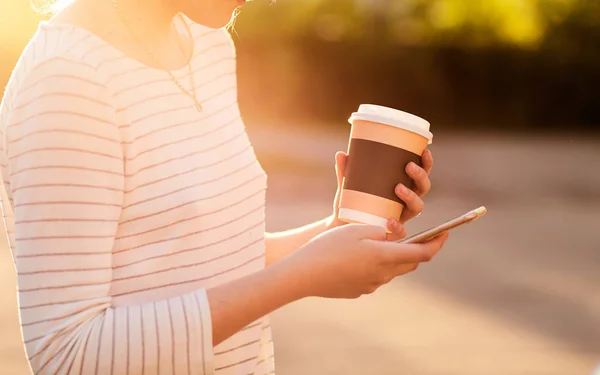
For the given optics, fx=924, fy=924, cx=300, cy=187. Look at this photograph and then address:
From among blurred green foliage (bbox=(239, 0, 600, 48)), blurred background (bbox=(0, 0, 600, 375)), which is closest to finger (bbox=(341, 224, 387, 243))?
blurred background (bbox=(0, 0, 600, 375))

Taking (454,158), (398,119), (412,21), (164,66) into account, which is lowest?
(164,66)

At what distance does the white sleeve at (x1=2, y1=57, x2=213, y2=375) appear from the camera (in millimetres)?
1331

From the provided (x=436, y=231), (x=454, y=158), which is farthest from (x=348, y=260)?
(x=454, y=158)

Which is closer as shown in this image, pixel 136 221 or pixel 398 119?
pixel 136 221

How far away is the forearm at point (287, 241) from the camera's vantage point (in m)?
2.00

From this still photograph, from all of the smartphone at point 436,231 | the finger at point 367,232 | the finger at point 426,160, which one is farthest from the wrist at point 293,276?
the finger at point 426,160

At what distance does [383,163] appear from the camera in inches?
73.5

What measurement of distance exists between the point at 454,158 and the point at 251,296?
39.1 ft

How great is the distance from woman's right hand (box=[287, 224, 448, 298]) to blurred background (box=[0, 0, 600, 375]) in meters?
1.13

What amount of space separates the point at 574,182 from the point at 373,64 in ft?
20.0

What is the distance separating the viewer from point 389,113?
6.17 ft

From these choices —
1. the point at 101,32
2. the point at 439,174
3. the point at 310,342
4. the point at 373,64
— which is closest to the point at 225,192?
the point at 101,32

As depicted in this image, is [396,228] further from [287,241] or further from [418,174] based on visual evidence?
[287,241]

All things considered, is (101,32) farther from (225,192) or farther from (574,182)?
(574,182)
